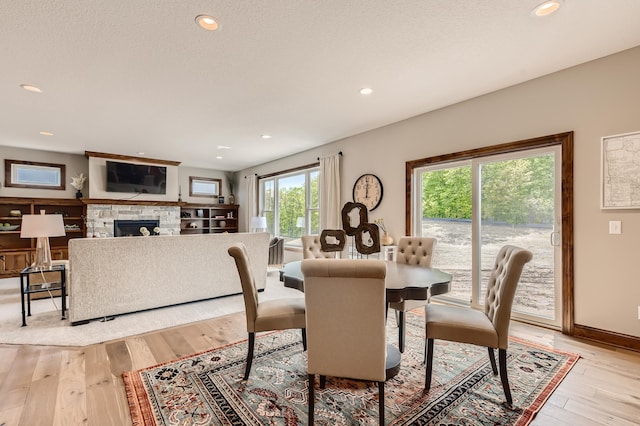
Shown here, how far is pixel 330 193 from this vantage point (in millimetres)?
5621

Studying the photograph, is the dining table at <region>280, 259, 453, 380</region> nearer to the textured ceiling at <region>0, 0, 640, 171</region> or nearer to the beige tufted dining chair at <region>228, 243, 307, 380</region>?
the beige tufted dining chair at <region>228, 243, 307, 380</region>

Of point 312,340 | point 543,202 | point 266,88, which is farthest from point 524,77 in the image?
point 312,340

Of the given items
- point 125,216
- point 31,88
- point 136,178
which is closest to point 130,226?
point 125,216

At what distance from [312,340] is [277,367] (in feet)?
2.90

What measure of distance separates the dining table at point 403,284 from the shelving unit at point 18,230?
655 cm

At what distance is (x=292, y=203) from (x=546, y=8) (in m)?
5.58

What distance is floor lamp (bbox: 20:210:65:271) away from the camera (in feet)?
11.2

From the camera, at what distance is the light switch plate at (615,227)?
2.70 m

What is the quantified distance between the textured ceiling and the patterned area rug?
258cm

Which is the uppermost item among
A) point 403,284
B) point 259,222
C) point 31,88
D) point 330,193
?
point 31,88

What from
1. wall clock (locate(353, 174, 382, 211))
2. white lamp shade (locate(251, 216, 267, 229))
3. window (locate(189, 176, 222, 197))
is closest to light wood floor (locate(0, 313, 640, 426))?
wall clock (locate(353, 174, 382, 211))

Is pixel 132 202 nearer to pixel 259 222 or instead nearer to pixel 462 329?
pixel 259 222

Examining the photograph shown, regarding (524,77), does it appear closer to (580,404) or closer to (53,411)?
(580,404)

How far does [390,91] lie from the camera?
3.46m
